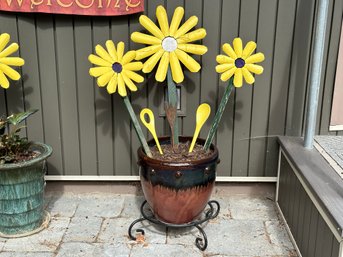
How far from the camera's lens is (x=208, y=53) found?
3.09m

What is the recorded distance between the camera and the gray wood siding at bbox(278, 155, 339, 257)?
2199 millimetres

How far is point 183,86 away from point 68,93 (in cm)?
82

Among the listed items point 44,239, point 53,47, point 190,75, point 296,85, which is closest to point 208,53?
point 190,75

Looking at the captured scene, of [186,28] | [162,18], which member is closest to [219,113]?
[186,28]

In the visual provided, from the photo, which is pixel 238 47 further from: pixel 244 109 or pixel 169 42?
pixel 244 109

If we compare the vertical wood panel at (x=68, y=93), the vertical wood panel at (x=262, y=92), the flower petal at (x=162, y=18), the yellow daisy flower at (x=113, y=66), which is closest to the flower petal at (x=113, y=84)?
the yellow daisy flower at (x=113, y=66)

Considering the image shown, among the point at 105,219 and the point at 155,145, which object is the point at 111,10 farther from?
the point at 105,219

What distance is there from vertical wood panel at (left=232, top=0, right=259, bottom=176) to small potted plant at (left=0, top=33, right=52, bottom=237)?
1327mm

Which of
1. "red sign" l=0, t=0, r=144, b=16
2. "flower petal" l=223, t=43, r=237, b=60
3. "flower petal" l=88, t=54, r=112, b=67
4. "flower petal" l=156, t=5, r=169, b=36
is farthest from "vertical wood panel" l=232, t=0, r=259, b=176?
"flower petal" l=88, t=54, r=112, b=67

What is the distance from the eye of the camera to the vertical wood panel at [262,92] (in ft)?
9.86

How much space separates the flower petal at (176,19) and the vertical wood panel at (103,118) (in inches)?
21.5

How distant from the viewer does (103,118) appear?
10.6 feet

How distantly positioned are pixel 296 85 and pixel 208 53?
2.14 ft

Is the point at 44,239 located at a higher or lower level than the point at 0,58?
lower
